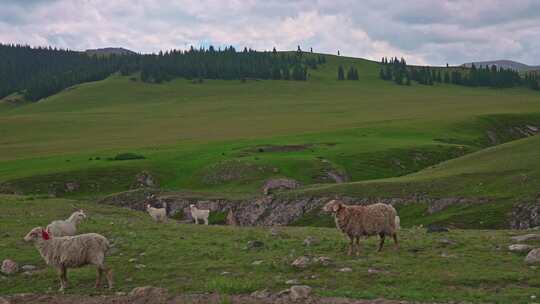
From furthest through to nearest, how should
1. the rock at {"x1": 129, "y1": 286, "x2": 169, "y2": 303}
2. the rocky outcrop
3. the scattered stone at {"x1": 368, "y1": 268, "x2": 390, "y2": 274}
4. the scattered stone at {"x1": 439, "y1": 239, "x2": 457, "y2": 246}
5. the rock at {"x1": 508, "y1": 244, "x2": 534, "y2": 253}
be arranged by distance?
the rocky outcrop → the scattered stone at {"x1": 439, "y1": 239, "x2": 457, "y2": 246} → the rock at {"x1": 508, "y1": 244, "x2": 534, "y2": 253} → the scattered stone at {"x1": 368, "y1": 268, "x2": 390, "y2": 274} → the rock at {"x1": 129, "y1": 286, "x2": 169, "y2": 303}

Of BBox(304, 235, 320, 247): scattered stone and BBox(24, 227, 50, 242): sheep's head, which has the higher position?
BBox(24, 227, 50, 242): sheep's head

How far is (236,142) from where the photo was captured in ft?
249

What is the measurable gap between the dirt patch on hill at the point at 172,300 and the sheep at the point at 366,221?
4.77m

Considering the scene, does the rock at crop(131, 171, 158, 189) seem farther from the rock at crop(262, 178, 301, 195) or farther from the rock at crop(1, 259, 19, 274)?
the rock at crop(1, 259, 19, 274)

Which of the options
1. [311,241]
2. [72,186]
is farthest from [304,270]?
[72,186]

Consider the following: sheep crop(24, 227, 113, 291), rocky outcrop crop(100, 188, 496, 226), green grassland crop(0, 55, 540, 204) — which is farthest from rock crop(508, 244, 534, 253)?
green grassland crop(0, 55, 540, 204)

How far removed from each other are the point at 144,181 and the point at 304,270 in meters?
42.4

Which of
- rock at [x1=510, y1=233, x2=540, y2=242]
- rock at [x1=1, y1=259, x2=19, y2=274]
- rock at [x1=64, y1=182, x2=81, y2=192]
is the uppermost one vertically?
rock at [x1=510, y1=233, x2=540, y2=242]

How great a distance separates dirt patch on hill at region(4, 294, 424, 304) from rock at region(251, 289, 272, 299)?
11 cm

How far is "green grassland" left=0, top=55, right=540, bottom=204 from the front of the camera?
54.9m

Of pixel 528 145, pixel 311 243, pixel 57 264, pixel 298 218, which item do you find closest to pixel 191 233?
pixel 311 243

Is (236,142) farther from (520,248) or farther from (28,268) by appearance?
(520,248)

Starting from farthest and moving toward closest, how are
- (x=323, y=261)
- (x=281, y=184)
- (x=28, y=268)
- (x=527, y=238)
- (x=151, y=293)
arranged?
1. (x=281, y=184)
2. (x=527, y=238)
3. (x=28, y=268)
4. (x=323, y=261)
5. (x=151, y=293)

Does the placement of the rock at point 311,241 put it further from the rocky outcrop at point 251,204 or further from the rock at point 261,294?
the rocky outcrop at point 251,204
